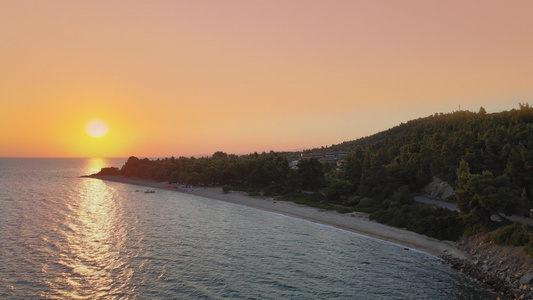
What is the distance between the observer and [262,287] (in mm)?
29047

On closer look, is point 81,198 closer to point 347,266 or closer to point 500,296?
point 347,266

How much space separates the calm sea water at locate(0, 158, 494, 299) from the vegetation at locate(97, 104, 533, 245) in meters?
9.65

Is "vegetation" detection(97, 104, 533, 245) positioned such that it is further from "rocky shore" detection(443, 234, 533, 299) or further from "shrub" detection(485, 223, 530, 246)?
"rocky shore" detection(443, 234, 533, 299)

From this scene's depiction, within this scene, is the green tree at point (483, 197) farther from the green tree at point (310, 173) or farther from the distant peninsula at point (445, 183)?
the green tree at point (310, 173)

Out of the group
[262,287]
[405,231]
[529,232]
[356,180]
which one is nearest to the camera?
[262,287]

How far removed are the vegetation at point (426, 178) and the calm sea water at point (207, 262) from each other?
31.7ft

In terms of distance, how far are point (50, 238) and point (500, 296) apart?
179 ft

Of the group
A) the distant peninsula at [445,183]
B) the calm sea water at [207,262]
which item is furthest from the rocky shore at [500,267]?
the calm sea water at [207,262]

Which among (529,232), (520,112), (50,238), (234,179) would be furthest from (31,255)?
(520,112)

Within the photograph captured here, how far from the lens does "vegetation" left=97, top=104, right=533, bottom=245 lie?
1594 inches

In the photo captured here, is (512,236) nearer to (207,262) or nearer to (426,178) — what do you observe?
(207,262)

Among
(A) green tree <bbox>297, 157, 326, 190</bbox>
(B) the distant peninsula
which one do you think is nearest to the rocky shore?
(B) the distant peninsula

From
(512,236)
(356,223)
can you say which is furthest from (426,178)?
(512,236)

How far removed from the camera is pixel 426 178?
2729 inches
